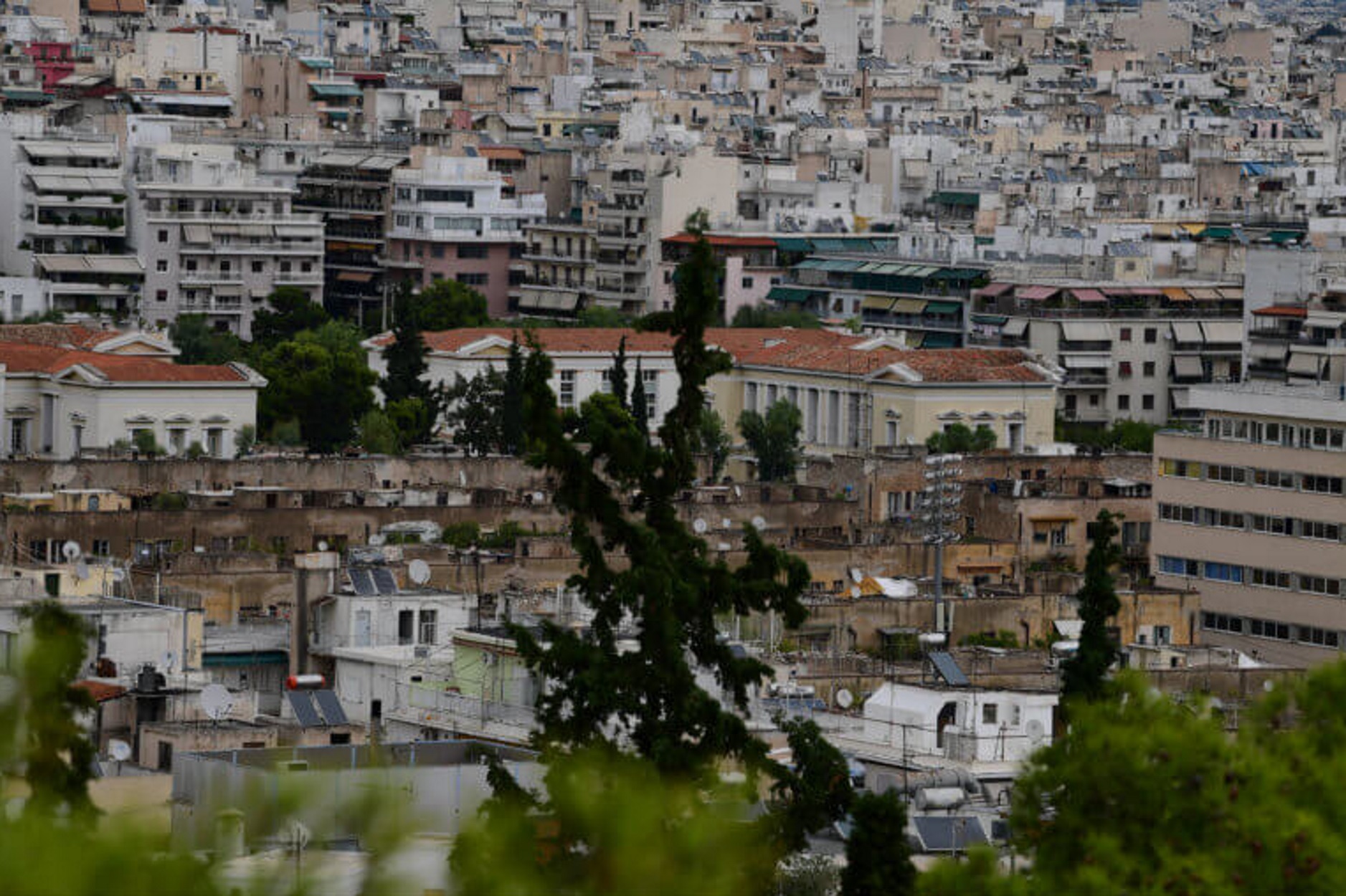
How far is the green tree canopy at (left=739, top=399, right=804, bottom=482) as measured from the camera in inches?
2869

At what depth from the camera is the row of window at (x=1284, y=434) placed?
53812 mm

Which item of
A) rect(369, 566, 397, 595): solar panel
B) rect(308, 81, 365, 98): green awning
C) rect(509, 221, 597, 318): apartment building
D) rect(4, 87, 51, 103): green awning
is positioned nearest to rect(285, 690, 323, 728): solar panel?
rect(369, 566, 397, 595): solar panel

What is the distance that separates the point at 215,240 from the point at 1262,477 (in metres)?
46.5

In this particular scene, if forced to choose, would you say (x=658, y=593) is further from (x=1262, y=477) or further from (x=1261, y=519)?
(x=1262, y=477)

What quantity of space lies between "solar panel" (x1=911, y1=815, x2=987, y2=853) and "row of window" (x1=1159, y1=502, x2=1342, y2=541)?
21450 millimetres

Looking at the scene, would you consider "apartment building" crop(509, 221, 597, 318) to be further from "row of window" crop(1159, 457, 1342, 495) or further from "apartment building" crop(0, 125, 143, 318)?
"row of window" crop(1159, 457, 1342, 495)

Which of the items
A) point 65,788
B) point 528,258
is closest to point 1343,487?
point 65,788

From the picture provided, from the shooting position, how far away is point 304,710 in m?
37.2

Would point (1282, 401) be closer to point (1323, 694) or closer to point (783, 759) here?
point (783, 759)

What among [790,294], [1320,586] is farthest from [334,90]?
[1320,586]

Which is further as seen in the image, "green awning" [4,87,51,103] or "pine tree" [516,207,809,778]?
"green awning" [4,87,51,103]

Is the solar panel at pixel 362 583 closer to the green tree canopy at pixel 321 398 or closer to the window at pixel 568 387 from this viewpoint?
the green tree canopy at pixel 321 398

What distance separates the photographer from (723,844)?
17000 millimetres

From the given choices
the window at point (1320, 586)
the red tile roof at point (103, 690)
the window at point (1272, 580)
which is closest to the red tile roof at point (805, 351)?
the window at point (1272, 580)
